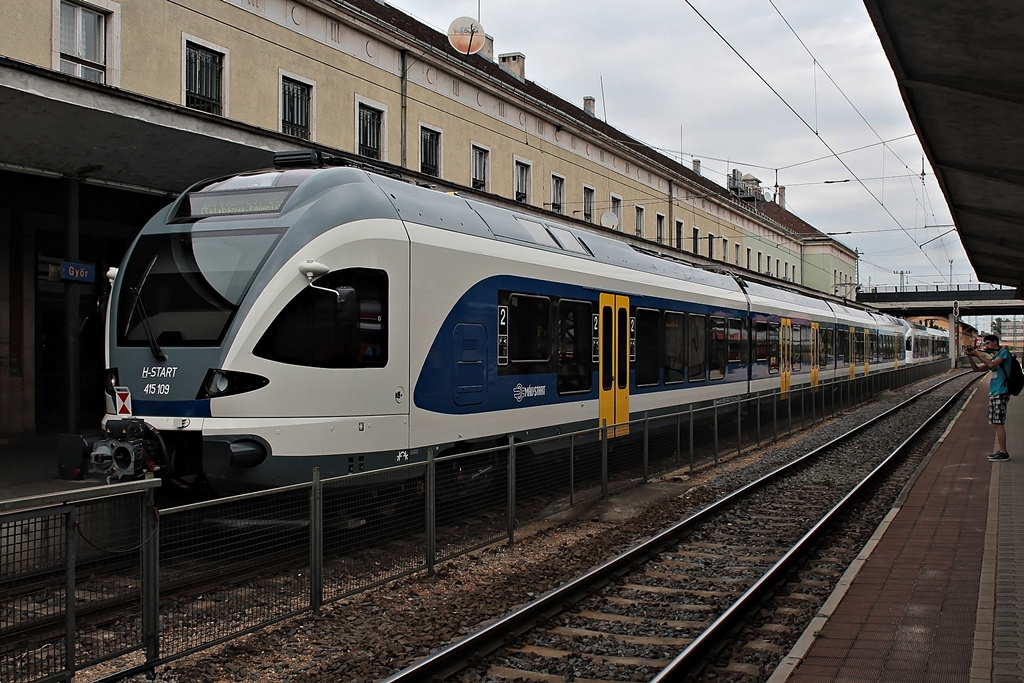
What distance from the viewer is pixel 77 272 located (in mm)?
13406

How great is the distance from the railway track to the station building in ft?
18.6

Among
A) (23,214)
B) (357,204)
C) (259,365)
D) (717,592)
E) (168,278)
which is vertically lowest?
(717,592)

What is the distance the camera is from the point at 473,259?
10492 mm

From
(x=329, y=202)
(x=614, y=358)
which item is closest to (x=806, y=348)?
(x=614, y=358)

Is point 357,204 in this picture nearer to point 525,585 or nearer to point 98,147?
point 525,585

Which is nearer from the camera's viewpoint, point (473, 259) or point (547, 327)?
point (473, 259)

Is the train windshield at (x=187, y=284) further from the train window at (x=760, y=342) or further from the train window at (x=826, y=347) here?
the train window at (x=826, y=347)

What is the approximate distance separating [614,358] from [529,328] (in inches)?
103

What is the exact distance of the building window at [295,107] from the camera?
19375 millimetres

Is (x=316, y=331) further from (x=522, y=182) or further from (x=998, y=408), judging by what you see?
(x=522, y=182)

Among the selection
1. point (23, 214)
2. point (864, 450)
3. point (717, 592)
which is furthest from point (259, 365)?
point (864, 450)

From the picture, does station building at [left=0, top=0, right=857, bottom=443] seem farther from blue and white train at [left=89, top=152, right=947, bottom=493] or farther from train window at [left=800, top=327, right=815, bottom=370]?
train window at [left=800, top=327, right=815, bottom=370]

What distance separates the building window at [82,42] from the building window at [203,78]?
5.75 feet

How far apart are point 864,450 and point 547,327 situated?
30.2 ft
